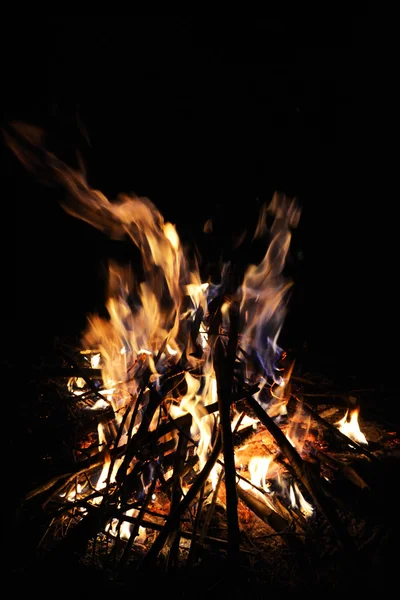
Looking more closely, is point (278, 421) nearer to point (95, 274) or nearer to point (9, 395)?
point (9, 395)

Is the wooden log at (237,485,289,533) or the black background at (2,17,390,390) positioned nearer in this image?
the wooden log at (237,485,289,533)

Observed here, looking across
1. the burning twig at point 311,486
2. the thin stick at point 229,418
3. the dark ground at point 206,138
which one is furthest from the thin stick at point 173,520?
the dark ground at point 206,138

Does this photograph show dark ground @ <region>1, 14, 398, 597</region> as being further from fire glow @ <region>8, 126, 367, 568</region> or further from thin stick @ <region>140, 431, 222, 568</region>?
thin stick @ <region>140, 431, 222, 568</region>

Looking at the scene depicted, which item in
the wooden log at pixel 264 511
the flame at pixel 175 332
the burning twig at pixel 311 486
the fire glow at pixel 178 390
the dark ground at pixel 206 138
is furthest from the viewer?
the dark ground at pixel 206 138

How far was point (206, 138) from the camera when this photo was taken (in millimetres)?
8438

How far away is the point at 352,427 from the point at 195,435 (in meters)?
1.23

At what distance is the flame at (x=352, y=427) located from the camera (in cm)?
269

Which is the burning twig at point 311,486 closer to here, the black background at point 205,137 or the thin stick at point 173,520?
the thin stick at point 173,520

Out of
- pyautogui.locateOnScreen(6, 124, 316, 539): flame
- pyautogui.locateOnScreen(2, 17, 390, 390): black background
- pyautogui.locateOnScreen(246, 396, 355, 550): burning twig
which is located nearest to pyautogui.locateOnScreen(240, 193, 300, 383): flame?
pyautogui.locateOnScreen(6, 124, 316, 539): flame

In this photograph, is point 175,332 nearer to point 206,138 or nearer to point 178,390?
point 178,390

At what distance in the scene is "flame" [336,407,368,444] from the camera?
106 inches

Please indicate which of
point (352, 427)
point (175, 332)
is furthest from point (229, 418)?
point (352, 427)

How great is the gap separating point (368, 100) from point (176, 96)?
4.17m

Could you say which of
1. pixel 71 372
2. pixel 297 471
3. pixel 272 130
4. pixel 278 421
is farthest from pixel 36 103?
pixel 297 471
